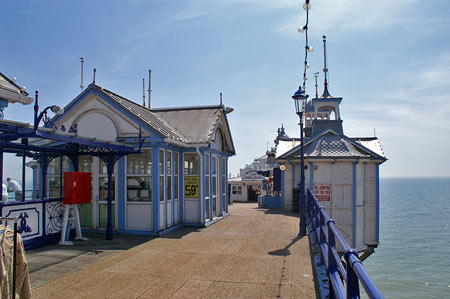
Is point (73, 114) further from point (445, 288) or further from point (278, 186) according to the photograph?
point (445, 288)

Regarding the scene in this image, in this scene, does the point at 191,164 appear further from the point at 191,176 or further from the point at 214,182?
the point at 214,182

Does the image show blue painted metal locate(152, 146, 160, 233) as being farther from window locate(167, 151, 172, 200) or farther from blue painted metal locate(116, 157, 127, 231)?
window locate(167, 151, 172, 200)

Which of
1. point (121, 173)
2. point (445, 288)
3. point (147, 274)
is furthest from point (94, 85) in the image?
point (445, 288)

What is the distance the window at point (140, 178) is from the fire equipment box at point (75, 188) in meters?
1.41

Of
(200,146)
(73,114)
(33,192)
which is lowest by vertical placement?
(33,192)

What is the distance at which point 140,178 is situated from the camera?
35.5 feet

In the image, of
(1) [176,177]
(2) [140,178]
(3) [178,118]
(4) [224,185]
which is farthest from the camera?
(4) [224,185]

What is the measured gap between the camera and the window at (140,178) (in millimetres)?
10773

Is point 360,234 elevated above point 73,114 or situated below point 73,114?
below

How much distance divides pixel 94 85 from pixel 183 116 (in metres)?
4.27

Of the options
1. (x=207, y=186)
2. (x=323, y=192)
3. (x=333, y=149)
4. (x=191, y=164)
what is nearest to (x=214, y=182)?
(x=207, y=186)

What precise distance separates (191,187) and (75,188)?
417 centimetres

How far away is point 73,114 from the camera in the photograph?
11359mm

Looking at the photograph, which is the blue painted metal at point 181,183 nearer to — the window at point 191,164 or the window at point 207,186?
the window at point 191,164
